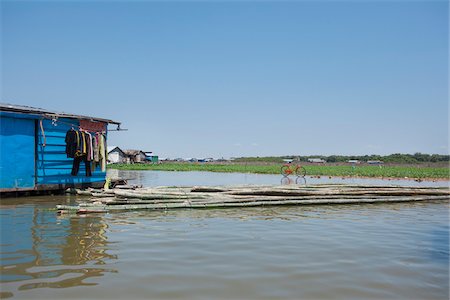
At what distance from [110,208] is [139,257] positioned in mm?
4676

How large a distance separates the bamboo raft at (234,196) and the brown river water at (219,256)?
2.11ft

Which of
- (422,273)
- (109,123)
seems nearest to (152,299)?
(422,273)

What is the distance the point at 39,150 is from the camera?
14039 millimetres

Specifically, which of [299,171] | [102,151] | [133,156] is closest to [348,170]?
[299,171]

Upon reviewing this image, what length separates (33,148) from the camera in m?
13.8

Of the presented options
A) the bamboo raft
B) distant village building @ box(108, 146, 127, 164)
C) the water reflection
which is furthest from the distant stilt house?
the water reflection

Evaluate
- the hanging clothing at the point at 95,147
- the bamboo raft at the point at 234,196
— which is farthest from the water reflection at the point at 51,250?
the hanging clothing at the point at 95,147

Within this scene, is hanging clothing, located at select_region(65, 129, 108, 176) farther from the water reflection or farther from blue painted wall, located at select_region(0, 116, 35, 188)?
the water reflection

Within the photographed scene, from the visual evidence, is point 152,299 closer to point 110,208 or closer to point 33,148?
point 110,208

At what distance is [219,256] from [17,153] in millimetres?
10623

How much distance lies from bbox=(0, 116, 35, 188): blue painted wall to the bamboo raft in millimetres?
1961

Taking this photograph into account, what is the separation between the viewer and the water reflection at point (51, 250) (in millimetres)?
4766

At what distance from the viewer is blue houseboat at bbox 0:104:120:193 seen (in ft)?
43.0

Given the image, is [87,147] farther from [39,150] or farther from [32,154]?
[32,154]
